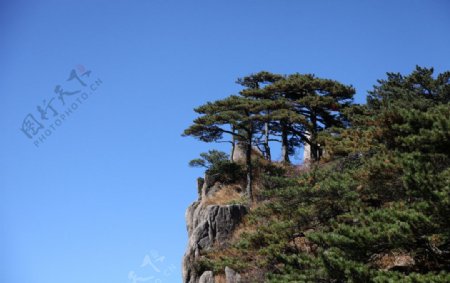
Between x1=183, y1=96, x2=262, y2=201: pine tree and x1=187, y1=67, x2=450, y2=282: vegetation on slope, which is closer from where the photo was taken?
x1=187, y1=67, x2=450, y2=282: vegetation on slope

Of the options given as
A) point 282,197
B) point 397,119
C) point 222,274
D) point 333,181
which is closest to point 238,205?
point 222,274

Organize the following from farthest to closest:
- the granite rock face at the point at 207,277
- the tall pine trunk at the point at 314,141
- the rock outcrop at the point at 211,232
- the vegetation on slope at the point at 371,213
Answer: the tall pine trunk at the point at 314,141, the rock outcrop at the point at 211,232, the granite rock face at the point at 207,277, the vegetation on slope at the point at 371,213

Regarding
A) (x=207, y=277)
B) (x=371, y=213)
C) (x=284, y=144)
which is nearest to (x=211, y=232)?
(x=207, y=277)

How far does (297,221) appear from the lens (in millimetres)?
13883

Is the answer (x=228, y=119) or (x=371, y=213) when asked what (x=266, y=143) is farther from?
(x=371, y=213)

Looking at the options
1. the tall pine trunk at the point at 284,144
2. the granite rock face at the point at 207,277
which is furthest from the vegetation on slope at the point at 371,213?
the tall pine trunk at the point at 284,144

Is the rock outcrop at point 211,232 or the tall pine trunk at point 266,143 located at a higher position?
the tall pine trunk at point 266,143

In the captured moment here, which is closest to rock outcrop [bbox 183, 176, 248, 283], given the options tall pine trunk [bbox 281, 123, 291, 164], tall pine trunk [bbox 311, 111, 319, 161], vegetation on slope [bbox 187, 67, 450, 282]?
vegetation on slope [bbox 187, 67, 450, 282]

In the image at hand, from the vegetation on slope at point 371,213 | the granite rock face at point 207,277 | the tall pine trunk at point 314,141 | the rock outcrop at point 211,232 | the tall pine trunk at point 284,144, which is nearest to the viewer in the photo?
the vegetation on slope at point 371,213

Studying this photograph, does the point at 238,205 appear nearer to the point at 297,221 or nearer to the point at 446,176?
the point at 297,221

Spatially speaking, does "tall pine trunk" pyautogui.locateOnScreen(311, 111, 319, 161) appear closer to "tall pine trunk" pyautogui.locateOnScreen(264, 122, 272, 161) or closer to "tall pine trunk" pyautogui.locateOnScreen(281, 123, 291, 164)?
"tall pine trunk" pyautogui.locateOnScreen(281, 123, 291, 164)

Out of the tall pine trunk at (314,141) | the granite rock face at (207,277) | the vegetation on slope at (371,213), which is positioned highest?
the tall pine trunk at (314,141)

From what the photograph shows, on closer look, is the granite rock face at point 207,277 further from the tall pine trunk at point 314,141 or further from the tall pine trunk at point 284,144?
the tall pine trunk at point 284,144

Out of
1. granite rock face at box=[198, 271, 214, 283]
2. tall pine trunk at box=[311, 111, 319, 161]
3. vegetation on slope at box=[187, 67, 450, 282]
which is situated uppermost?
tall pine trunk at box=[311, 111, 319, 161]
